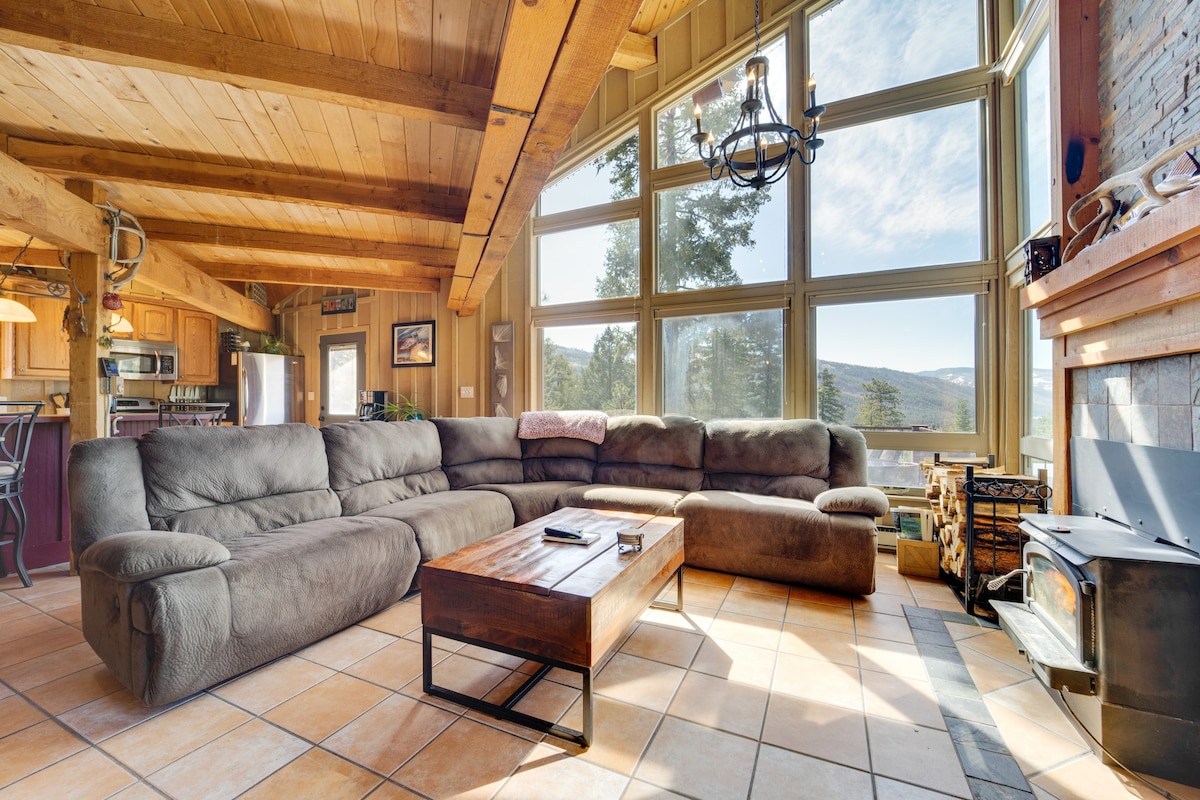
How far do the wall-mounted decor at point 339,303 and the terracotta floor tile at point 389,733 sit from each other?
598 cm

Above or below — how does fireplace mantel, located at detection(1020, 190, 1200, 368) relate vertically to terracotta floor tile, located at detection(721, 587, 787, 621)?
above

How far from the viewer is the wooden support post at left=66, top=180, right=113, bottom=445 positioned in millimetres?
3047

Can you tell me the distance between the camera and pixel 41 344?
5367 mm

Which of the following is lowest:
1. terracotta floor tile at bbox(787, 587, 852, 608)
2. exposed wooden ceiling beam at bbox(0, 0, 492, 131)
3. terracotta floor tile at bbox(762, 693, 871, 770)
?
terracotta floor tile at bbox(787, 587, 852, 608)

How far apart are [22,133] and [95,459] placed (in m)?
2.16

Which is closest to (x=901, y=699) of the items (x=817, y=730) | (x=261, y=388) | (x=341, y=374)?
(x=817, y=730)

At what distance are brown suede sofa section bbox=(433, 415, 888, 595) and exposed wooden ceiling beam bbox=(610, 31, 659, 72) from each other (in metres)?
3.51

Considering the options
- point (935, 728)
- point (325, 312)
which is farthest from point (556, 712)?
point (325, 312)

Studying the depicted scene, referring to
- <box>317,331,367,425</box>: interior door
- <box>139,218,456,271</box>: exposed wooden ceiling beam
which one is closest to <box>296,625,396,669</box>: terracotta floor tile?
<box>139,218,456,271</box>: exposed wooden ceiling beam

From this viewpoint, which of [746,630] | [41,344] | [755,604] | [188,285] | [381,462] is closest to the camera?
[746,630]

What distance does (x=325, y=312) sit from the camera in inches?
267

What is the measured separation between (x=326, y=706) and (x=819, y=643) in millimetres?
2025

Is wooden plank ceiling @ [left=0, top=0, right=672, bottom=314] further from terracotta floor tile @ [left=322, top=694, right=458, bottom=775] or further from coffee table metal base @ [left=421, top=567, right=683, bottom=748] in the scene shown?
terracotta floor tile @ [left=322, top=694, right=458, bottom=775]

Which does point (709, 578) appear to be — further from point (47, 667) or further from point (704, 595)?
point (47, 667)
